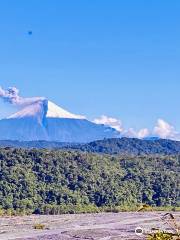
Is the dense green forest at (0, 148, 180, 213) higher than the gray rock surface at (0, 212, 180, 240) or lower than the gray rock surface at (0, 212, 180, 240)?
higher

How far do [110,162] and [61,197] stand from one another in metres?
30.2

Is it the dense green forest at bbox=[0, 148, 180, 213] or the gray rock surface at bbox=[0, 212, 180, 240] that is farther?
the dense green forest at bbox=[0, 148, 180, 213]

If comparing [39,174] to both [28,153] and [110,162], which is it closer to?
[28,153]

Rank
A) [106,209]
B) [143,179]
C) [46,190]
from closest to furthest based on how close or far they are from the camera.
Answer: [106,209], [46,190], [143,179]

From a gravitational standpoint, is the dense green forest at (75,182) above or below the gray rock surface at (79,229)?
above

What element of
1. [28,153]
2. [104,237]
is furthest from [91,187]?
[104,237]

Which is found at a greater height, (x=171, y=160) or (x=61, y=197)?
(x=171, y=160)

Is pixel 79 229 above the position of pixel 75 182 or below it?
below

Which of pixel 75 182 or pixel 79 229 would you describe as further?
pixel 75 182

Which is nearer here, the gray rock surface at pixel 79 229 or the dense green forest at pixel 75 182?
the gray rock surface at pixel 79 229

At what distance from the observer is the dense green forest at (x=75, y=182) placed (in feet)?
449

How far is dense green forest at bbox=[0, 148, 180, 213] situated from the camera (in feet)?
449

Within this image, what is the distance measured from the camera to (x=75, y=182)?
146m

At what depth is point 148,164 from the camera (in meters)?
169
